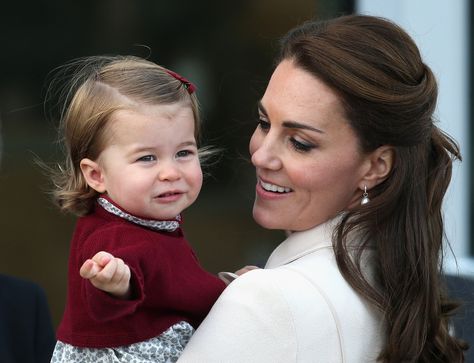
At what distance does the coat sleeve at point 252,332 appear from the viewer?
2.20 m

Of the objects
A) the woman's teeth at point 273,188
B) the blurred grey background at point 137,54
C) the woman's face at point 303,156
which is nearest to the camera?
the woman's face at point 303,156

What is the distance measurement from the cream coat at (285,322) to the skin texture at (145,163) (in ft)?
0.82

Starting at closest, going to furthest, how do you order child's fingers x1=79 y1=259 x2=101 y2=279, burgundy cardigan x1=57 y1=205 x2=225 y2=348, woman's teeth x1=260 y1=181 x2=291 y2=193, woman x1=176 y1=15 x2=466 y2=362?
child's fingers x1=79 y1=259 x2=101 y2=279
burgundy cardigan x1=57 y1=205 x2=225 y2=348
woman x1=176 y1=15 x2=466 y2=362
woman's teeth x1=260 y1=181 x2=291 y2=193

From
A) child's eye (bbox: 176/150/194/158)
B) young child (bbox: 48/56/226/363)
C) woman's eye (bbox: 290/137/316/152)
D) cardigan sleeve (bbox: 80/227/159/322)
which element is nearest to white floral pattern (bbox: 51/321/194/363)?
young child (bbox: 48/56/226/363)

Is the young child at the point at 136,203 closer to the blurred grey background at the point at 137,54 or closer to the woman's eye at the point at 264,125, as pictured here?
the woman's eye at the point at 264,125

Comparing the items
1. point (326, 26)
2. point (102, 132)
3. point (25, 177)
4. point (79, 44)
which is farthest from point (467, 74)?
point (102, 132)

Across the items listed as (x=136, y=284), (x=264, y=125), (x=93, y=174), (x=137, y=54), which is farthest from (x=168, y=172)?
(x=137, y=54)

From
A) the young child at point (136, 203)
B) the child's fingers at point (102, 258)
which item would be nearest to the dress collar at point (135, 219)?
the young child at point (136, 203)

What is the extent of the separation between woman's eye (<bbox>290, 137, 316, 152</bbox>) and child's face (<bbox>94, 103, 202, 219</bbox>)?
0.28 m

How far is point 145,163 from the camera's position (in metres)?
2.25

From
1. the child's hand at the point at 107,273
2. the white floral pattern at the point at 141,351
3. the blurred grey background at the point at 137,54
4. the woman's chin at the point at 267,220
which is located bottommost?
the blurred grey background at the point at 137,54

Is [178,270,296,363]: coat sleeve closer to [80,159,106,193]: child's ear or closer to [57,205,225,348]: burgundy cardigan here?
[57,205,225,348]: burgundy cardigan

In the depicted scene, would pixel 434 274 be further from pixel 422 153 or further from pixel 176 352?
pixel 176 352

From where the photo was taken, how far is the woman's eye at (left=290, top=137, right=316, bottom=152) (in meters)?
2.43
